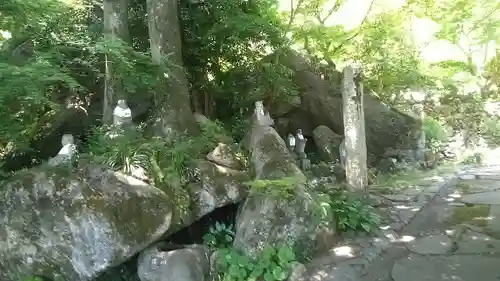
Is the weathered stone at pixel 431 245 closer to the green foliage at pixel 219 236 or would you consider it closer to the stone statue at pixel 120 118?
the green foliage at pixel 219 236

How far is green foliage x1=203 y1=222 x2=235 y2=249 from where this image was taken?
6151 millimetres

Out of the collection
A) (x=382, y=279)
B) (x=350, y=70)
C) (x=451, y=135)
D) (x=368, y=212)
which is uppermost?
(x=350, y=70)

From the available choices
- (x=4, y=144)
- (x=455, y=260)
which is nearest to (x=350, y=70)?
(x=455, y=260)

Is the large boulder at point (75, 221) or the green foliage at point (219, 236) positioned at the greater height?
the large boulder at point (75, 221)

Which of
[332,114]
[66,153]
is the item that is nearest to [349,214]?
[66,153]

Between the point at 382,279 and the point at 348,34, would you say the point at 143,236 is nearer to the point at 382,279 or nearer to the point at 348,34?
the point at 382,279

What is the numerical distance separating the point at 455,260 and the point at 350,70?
4.22 meters

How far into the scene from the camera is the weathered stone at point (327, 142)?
1081 centimetres

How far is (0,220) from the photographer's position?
571cm

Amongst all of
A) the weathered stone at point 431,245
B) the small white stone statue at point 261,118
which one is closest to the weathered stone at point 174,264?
the weathered stone at point 431,245

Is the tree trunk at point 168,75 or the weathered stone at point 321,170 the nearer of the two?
the tree trunk at point 168,75

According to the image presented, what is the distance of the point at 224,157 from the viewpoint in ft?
22.5

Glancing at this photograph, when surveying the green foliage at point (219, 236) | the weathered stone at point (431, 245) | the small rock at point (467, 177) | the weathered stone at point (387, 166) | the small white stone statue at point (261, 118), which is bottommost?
the weathered stone at point (431, 245)

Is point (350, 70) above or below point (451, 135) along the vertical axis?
above
